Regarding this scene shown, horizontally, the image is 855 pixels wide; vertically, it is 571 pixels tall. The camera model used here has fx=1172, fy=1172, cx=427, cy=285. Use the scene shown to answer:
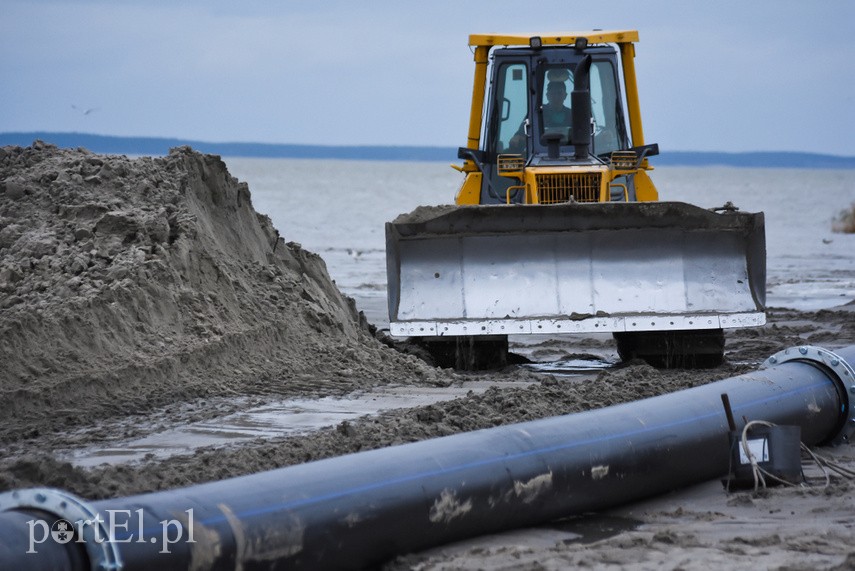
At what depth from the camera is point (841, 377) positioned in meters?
6.16

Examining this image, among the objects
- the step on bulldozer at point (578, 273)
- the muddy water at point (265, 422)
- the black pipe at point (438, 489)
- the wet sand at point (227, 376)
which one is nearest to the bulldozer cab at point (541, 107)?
the step on bulldozer at point (578, 273)

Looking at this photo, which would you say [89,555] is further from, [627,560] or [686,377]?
[686,377]

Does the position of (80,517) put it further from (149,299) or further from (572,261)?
(572,261)

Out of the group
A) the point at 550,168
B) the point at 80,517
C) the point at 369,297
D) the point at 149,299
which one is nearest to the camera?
the point at 80,517

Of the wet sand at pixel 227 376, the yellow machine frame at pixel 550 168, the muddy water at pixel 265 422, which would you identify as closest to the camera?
the wet sand at pixel 227 376

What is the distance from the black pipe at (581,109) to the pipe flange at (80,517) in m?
6.81

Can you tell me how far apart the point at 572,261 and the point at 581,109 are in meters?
1.39

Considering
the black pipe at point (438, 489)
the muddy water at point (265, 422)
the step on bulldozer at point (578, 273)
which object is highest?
the step on bulldozer at point (578, 273)

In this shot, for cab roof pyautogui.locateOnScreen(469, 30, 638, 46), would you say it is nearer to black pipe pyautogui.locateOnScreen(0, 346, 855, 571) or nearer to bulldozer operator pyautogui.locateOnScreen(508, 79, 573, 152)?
bulldozer operator pyautogui.locateOnScreen(508, 79, 573, 152)

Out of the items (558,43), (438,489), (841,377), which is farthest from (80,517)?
(558,43)

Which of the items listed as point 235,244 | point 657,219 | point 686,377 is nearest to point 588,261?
point 657,219

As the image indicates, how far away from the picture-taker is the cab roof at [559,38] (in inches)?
390

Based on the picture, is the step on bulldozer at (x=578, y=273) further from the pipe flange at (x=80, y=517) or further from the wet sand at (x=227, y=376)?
the pipe flange at (x=80, y=517)

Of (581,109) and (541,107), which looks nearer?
(581,109)
